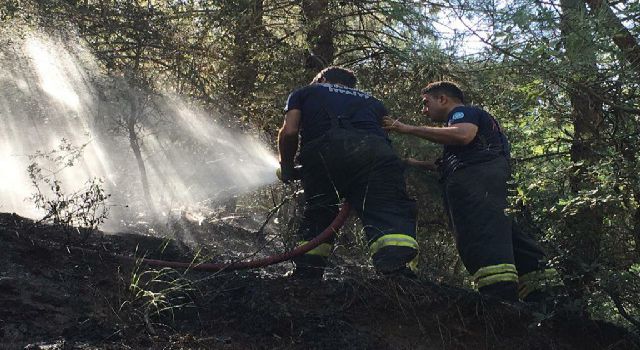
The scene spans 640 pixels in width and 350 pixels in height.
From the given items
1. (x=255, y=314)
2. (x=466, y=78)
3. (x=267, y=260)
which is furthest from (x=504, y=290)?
(x=466, y=78)

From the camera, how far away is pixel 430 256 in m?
5.69

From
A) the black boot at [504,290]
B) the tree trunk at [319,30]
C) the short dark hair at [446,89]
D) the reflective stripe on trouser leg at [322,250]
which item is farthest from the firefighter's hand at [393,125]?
the tree trunk at [319,30]

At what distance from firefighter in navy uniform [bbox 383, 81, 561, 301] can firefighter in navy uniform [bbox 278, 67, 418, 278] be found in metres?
0.24

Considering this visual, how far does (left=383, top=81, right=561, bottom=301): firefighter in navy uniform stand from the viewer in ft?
11.9

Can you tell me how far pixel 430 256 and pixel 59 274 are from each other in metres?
3.61

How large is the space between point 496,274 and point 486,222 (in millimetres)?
354

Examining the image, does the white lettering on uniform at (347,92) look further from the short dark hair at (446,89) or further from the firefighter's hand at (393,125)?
the short dark hair at (446,89)

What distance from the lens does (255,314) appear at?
2.81 metres

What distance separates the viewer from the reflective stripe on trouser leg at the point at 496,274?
3.56 m

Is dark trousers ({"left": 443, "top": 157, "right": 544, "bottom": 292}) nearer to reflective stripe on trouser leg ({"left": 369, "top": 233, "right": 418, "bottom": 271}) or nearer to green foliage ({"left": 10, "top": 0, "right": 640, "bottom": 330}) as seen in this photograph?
green foliage ({"left": 10, "top": 0, "right": 640, "bottom": 330})

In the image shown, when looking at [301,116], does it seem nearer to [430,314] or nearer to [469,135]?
[469,135]

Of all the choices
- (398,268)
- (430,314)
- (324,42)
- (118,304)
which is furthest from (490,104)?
(118,304)

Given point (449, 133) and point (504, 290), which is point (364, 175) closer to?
point (449, 133)

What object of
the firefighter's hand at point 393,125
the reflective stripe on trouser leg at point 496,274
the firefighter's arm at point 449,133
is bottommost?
the reflective stripe on trouser leg at point 496,274
